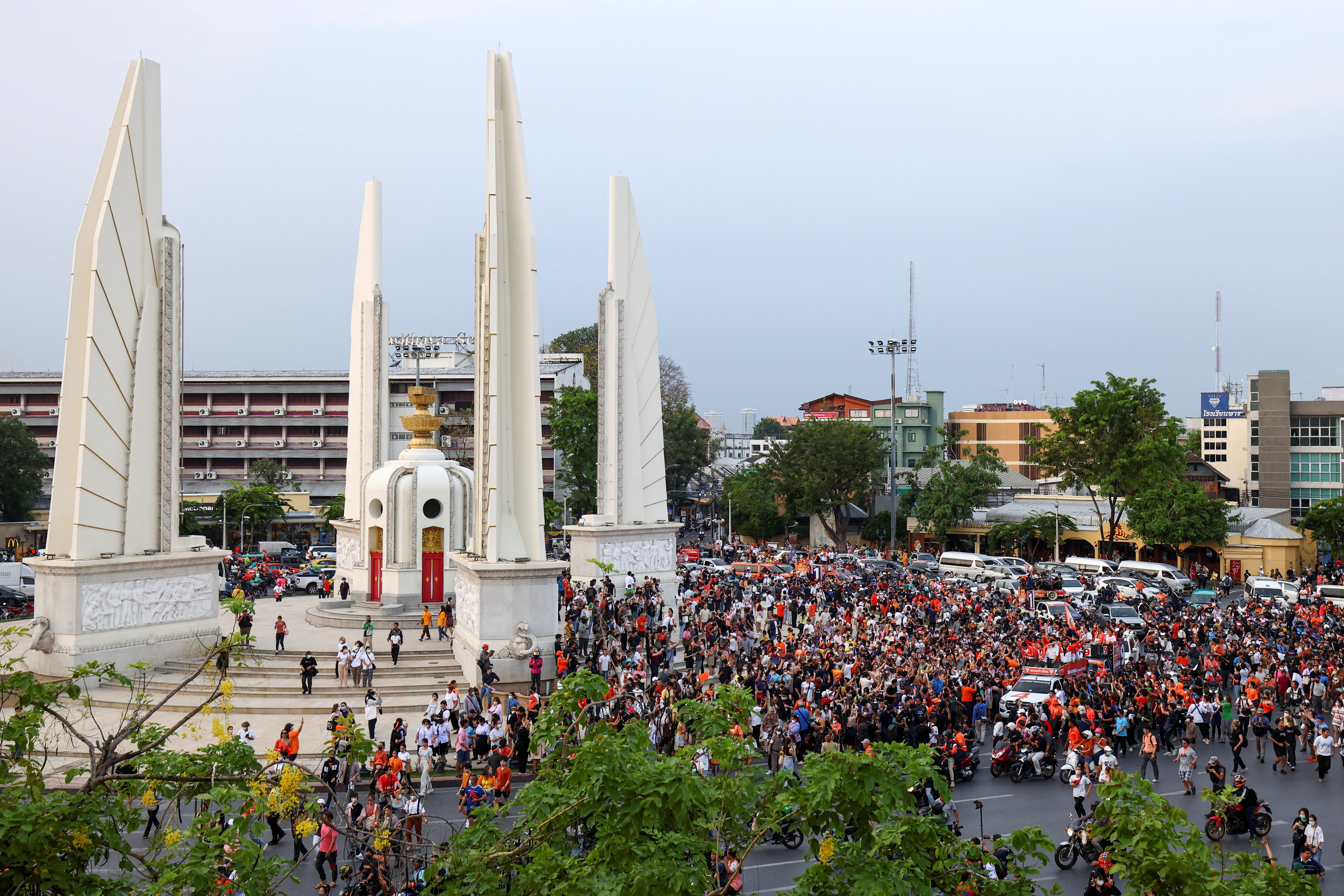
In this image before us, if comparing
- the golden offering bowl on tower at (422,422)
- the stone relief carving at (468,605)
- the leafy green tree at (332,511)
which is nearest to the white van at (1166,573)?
the golden offering bowl on tower at (422,422)

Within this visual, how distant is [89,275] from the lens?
69.9ft

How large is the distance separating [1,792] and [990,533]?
50565 mm

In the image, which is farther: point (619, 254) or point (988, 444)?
point (988, 444)

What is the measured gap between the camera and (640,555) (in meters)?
32.0

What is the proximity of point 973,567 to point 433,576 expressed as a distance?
963 inches

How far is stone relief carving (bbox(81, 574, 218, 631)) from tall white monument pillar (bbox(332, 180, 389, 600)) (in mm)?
8282

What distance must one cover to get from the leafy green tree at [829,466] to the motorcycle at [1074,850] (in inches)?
1740

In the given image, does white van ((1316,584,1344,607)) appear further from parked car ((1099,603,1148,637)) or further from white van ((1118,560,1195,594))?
parked car ((1099,603,1148,637))

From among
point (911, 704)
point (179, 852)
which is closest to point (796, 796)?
point (179, 852)

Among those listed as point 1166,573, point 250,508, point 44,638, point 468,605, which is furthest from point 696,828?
point 250,508

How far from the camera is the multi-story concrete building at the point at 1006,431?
249 feet

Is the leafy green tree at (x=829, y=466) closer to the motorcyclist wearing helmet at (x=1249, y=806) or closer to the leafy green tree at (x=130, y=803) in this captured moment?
the motorcyclist wearing helmet at (x=1249, y=806)

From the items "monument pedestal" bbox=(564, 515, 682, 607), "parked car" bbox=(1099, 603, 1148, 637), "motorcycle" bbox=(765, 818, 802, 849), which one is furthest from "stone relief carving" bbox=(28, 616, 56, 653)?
"parked car" bbox=(1099, 603, 1148, 637)

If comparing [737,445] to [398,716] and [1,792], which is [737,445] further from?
[1,792]
